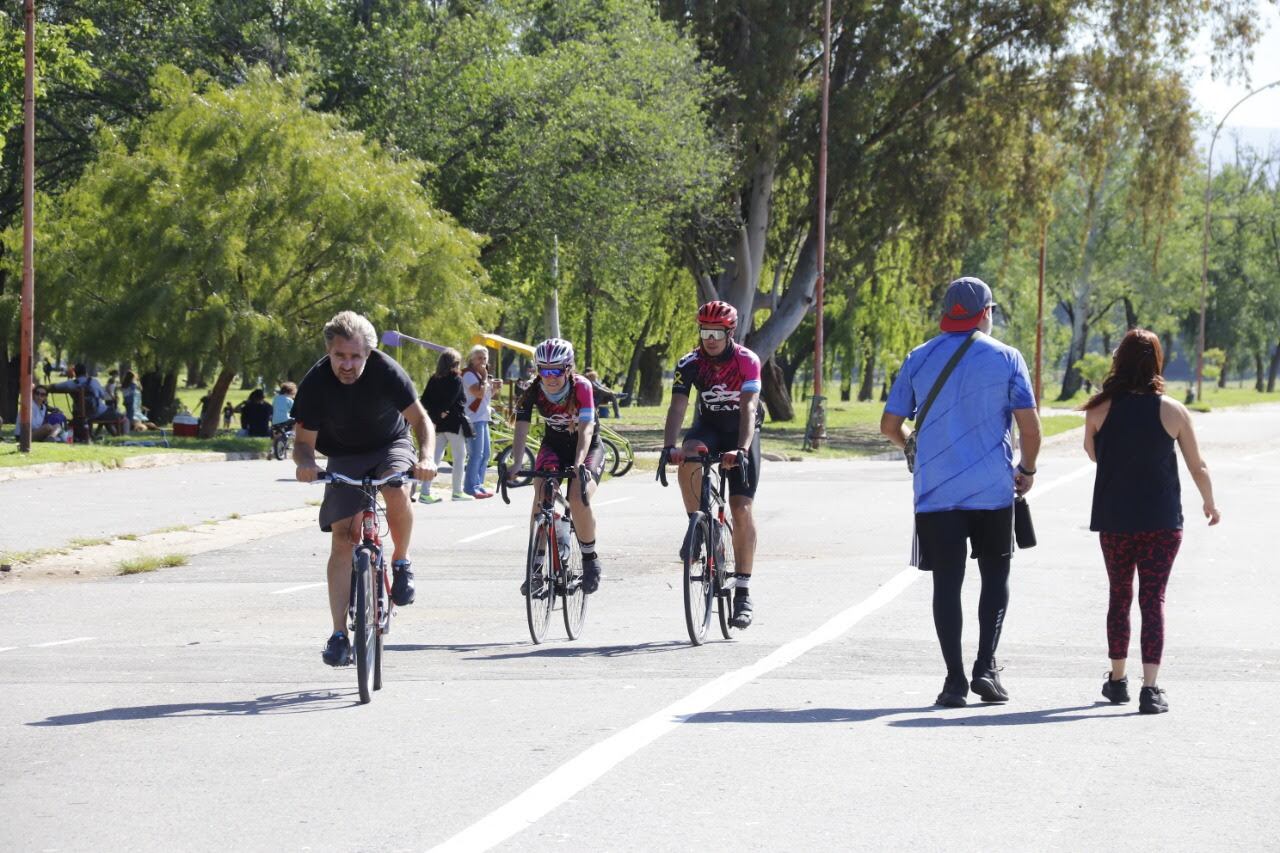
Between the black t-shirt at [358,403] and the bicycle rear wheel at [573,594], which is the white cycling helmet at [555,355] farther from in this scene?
the black t-shirt at [358,403]

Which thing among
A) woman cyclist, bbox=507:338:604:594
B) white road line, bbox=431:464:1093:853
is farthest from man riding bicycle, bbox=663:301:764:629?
white road line, bbox=431:464:1093:853

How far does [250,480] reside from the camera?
24.9 metres

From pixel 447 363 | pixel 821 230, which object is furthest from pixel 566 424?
pixel 821 230

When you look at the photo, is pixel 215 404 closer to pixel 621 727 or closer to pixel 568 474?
pixel 568 474

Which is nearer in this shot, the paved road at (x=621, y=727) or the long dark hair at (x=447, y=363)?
the paved road at (x=621, y=727)

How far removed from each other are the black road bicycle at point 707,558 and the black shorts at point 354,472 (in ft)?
5.86

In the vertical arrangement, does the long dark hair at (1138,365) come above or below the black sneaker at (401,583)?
above

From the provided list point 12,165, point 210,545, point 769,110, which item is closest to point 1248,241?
point 769,110

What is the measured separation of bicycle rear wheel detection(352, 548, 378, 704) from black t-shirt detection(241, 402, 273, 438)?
94.2 ft

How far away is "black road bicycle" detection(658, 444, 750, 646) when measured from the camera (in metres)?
10.3

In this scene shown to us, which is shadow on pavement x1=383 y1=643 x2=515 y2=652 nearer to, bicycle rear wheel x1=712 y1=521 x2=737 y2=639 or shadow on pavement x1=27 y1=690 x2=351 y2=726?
bicycle rear wheel x1=712 y1=521 x2=737 y2=639

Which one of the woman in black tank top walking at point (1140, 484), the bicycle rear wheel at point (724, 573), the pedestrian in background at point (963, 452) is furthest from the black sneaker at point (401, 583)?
the woman in black tank top walking at point (1140, 484)

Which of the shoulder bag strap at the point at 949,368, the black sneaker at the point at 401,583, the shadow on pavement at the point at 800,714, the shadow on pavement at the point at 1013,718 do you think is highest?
the shoulder bag strap at the point at 949,368

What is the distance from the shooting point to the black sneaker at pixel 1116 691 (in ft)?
27.8
